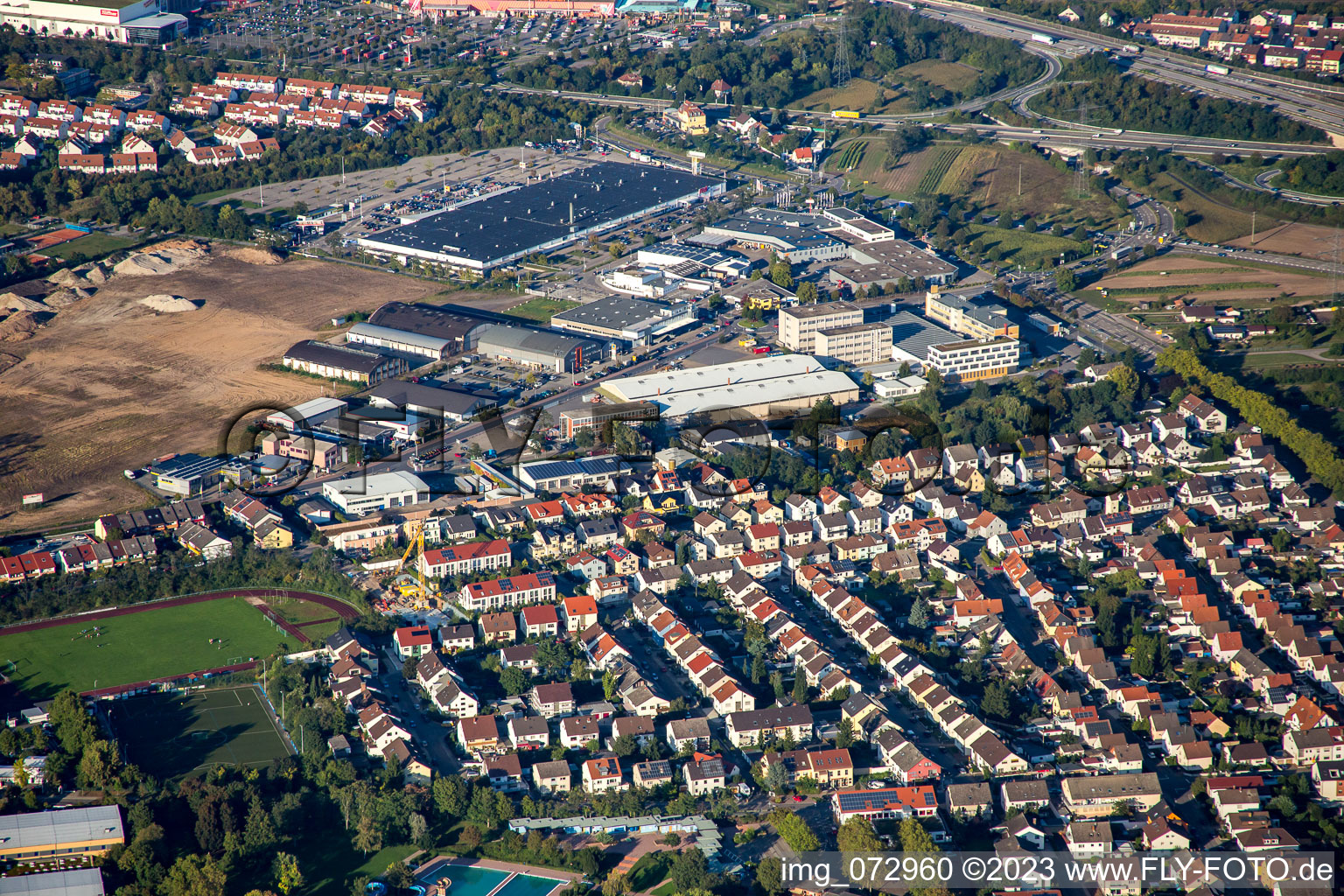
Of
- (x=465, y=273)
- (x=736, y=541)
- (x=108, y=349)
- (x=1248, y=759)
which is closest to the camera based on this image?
(x=1248, y=759)

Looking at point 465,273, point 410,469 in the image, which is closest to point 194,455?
point 410,469

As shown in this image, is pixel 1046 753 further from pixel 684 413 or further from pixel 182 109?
pixel 182 109

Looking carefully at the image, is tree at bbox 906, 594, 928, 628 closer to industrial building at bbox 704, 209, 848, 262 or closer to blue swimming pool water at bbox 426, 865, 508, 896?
blue swimming pool water at bbox 426, 865, 508, 896

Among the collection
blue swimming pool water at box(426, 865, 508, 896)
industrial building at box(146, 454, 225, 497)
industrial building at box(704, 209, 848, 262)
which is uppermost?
industrial building at box(704, 209, 848, 262)

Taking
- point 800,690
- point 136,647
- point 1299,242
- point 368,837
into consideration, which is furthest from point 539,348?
point 1299,242

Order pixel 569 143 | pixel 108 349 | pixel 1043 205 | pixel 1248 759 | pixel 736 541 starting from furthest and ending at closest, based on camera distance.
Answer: pixel 569 143 → pixel 1043 205 → pixel 108 349 → pixel 736 541 → pixel 1248 759

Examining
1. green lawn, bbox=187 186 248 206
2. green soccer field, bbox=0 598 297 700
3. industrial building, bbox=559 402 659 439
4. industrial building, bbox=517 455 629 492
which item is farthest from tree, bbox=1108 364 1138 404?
green lawn, bbox=187 186 248 206
